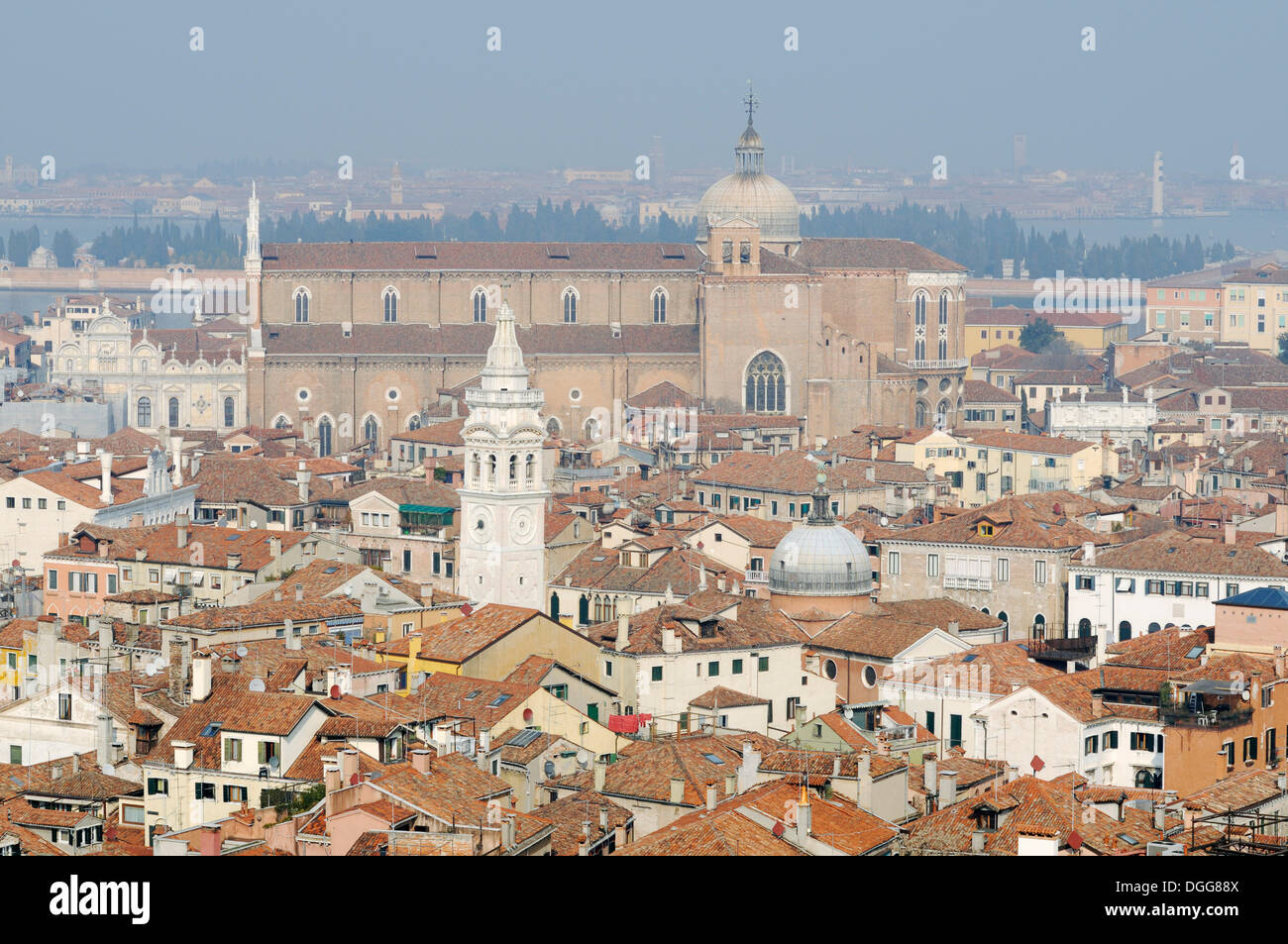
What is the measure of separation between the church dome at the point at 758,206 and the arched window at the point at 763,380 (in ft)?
17.4

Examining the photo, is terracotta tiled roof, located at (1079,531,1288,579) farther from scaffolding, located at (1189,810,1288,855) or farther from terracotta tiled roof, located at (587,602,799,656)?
scaffolding, located at (1189,810,1288,855)

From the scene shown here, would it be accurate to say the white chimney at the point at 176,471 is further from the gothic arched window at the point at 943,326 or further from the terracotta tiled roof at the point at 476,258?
the gothic arched window at the point at 943,326

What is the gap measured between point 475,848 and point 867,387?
167 ft

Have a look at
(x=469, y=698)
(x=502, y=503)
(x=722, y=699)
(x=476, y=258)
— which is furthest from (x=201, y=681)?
(x=476, y=258)

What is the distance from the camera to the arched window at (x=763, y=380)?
65.1 m

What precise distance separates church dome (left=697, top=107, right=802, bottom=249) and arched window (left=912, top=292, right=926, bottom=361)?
347cm

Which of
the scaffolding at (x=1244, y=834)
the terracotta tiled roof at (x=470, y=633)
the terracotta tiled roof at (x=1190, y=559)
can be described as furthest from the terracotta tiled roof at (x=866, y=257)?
the scaffolding at (x=1244, y=834)

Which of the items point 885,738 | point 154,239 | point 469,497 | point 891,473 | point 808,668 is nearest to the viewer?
point 885,738

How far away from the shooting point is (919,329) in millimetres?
70875

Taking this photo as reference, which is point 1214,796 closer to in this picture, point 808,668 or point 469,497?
point 808,668

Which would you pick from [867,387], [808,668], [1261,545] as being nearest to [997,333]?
[867,387]

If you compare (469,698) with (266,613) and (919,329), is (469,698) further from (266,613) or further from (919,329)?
(919,329)

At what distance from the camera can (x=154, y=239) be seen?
190m

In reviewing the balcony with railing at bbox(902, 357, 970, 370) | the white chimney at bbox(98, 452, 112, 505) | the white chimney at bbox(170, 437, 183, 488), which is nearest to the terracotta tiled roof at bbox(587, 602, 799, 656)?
the white chimney at bbox(98, 452, 112, 505)
